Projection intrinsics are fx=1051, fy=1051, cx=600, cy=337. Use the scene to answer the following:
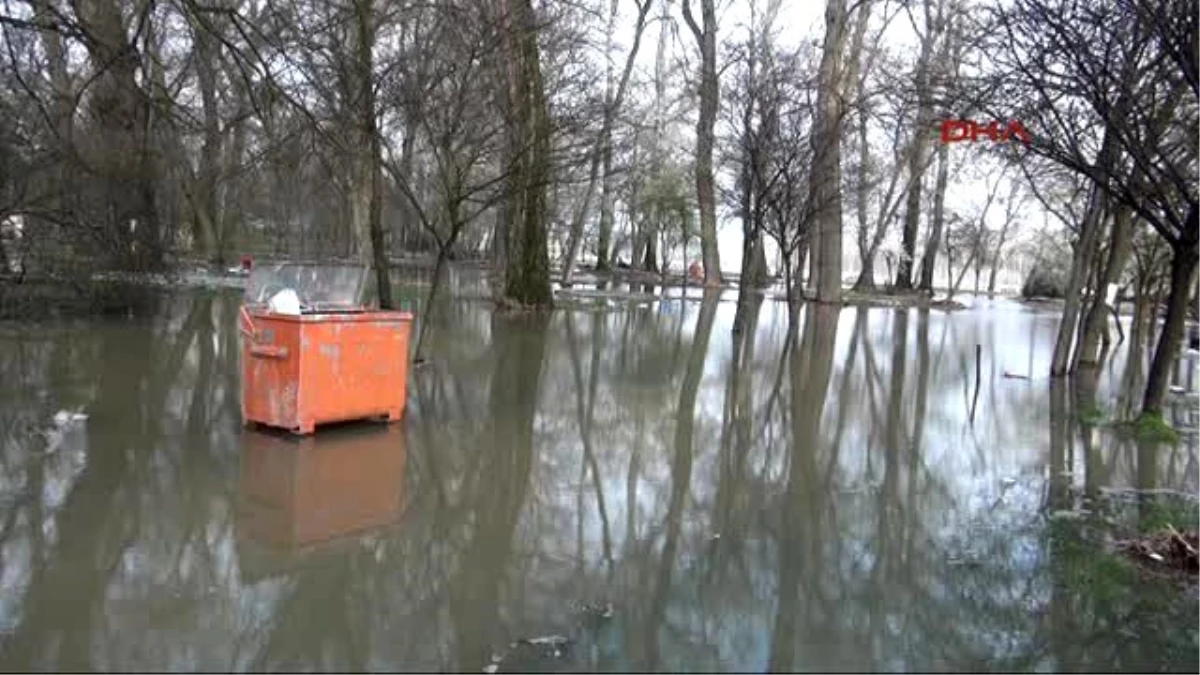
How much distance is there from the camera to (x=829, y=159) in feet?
84.9

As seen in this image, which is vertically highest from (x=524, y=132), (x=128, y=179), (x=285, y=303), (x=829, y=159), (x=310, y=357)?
(x=829, y=159)

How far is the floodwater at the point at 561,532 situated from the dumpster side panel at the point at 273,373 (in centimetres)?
26

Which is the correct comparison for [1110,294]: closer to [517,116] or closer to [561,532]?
[517,116]

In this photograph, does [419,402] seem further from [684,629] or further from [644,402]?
[684,629]

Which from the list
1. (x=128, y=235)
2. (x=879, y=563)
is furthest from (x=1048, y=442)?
(x=128, y=235)

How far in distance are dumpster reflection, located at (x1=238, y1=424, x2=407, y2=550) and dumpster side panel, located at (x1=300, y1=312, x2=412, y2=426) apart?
0.81 feet

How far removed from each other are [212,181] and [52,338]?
1564 cm

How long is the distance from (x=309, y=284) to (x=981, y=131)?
8079 millimetres

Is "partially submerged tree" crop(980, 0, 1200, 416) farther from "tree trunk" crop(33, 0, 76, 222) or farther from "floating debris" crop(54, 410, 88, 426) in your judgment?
"tree trunk" crop(33, 0, 76, 222)

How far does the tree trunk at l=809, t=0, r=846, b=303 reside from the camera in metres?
24.8

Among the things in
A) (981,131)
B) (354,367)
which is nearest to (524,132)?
(981,131)

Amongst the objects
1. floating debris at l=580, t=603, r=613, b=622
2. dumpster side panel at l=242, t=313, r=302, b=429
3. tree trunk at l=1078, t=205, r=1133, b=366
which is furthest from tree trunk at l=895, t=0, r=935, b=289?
floating debris at l=580, t=603, r=613, b=622

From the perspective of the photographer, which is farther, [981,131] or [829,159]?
[829,159]

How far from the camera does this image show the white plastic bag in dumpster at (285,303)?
9.12m
